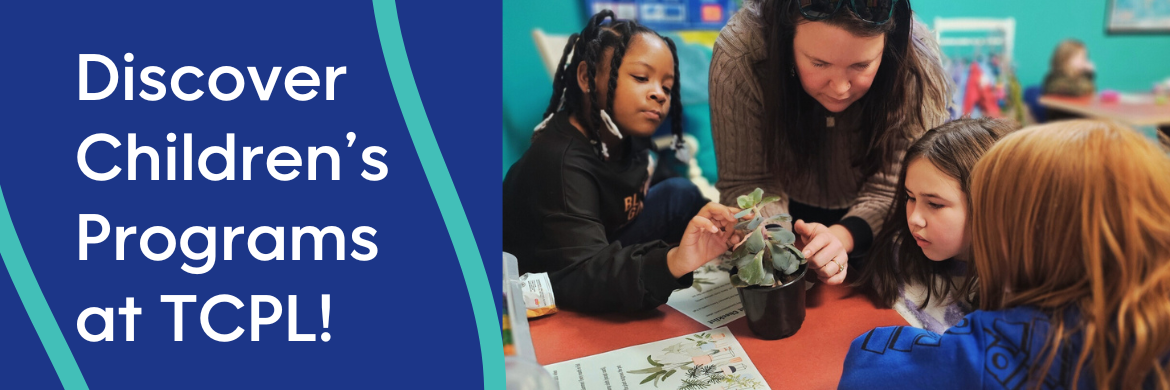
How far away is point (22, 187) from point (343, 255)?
31 centimetres

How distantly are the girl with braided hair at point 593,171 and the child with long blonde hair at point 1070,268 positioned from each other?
1.29 feet

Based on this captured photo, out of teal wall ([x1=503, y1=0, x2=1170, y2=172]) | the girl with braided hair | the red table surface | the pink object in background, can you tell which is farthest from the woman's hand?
the pink object in background

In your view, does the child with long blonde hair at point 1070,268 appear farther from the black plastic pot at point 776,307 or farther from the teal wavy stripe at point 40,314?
the teal wavy stripe at point 40,314

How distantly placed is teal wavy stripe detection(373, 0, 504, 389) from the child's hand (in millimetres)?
306

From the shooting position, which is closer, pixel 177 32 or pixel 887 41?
pixel 177 32

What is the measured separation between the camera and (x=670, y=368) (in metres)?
0.87

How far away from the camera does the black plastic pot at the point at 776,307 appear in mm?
879

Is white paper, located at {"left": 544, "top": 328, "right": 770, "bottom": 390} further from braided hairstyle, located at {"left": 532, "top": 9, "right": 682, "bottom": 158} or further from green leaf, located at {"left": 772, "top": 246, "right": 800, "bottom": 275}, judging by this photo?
braided hairstyle, located at {"left": 532, "top": 9, "right": 682, "bottom": 158}

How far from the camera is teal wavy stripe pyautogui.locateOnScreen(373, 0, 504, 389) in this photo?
69cm

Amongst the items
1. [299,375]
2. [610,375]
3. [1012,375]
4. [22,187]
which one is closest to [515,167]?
[610,375]

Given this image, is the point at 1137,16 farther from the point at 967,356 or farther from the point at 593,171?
the point at 967,356

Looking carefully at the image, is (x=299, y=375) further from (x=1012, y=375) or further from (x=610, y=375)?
(x=1012, y=375)

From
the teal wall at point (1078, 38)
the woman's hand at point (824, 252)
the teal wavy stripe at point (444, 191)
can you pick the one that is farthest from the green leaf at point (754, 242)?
the teal wall at point (1078, 38)

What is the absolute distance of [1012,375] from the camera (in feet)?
2.08
